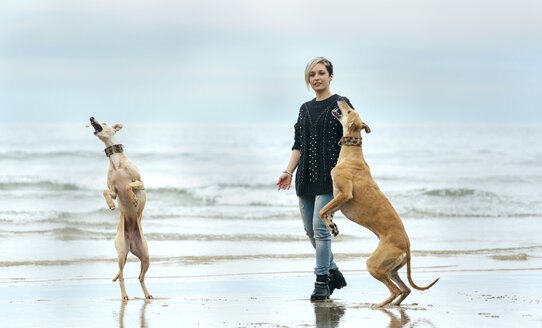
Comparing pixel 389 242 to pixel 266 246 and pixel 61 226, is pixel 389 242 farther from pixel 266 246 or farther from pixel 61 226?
pixel 61 226

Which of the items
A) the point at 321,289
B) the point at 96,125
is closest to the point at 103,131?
the point at 96,125

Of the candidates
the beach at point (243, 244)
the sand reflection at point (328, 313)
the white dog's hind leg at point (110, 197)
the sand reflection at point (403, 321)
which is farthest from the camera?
the white dog's hind leg at point (110, 197)

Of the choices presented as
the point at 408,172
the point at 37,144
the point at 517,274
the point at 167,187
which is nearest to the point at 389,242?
the point at 517,274

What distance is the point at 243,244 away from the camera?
12.2 metres

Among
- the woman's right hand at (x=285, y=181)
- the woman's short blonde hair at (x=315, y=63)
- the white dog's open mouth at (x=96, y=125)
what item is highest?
the woman's short blonde hair at (x=315, y=63)

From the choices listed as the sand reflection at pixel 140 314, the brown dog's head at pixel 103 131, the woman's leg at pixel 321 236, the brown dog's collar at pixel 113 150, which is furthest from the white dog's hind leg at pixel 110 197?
the woman's leg at pixel 321 236

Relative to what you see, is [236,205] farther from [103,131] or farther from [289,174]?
[103,131]

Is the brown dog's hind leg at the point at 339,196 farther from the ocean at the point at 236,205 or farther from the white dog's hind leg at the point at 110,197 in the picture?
the ocean at the point at 236,205

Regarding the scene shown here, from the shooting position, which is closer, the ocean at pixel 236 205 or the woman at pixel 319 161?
the woman at pixel 319 161

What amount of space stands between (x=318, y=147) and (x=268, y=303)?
1.39 meters

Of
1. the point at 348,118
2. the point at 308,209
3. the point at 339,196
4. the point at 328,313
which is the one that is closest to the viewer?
the point at 328,313

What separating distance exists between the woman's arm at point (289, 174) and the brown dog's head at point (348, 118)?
72 centimetres

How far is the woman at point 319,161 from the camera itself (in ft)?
20.8

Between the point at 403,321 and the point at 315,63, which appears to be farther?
the point at 315,63
